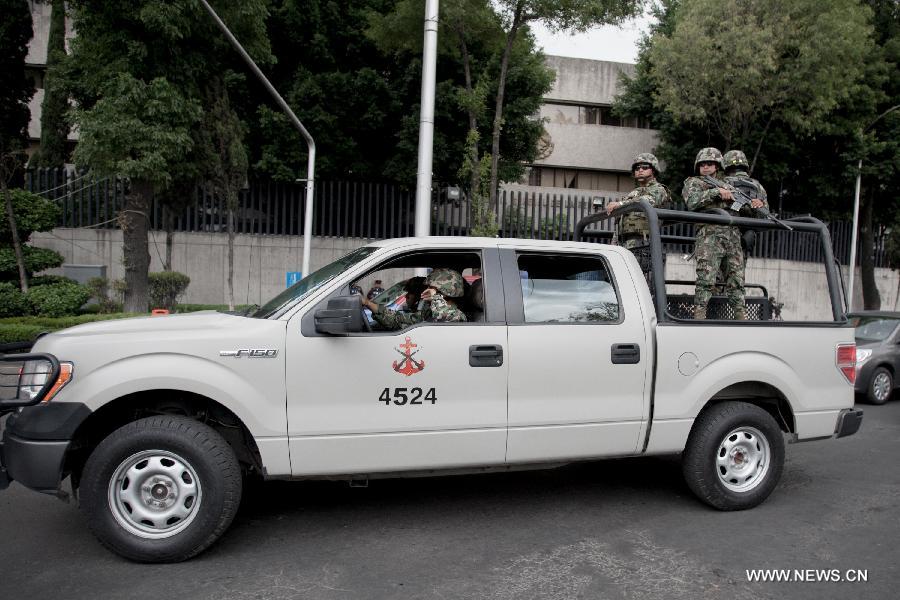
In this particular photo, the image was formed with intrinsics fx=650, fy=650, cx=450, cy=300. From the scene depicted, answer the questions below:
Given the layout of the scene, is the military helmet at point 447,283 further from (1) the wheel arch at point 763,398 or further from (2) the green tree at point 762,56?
(2) the green tree at point 762,56

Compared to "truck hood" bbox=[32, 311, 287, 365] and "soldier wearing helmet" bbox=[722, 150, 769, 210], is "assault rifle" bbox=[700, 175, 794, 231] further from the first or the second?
"truck hood" bbox=[32, 311, 287, 365]

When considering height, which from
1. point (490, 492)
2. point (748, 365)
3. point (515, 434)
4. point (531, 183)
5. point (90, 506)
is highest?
point (531, 183)

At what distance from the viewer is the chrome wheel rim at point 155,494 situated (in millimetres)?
3572

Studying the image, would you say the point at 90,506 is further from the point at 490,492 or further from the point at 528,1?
the point at 528,1

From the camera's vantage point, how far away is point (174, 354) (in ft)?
11.9

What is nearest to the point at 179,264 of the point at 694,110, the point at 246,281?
the point at 246,281

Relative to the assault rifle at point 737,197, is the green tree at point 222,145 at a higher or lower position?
higher

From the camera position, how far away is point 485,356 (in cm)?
401

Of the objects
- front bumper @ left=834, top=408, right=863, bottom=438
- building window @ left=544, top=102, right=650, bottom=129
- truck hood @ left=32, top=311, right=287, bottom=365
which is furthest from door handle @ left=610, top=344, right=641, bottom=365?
building window @ left=544, top=102, right=650, bottom=129

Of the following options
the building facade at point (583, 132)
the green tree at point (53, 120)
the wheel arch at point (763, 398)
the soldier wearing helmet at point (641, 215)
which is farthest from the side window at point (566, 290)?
the building facade at point (583, 132)

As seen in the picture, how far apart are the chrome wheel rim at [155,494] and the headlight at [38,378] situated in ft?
1.78

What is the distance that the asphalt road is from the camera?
3.41 meters

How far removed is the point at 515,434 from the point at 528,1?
1353 centimetres

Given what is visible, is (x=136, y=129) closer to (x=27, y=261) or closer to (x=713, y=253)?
(x=27, y=261)
